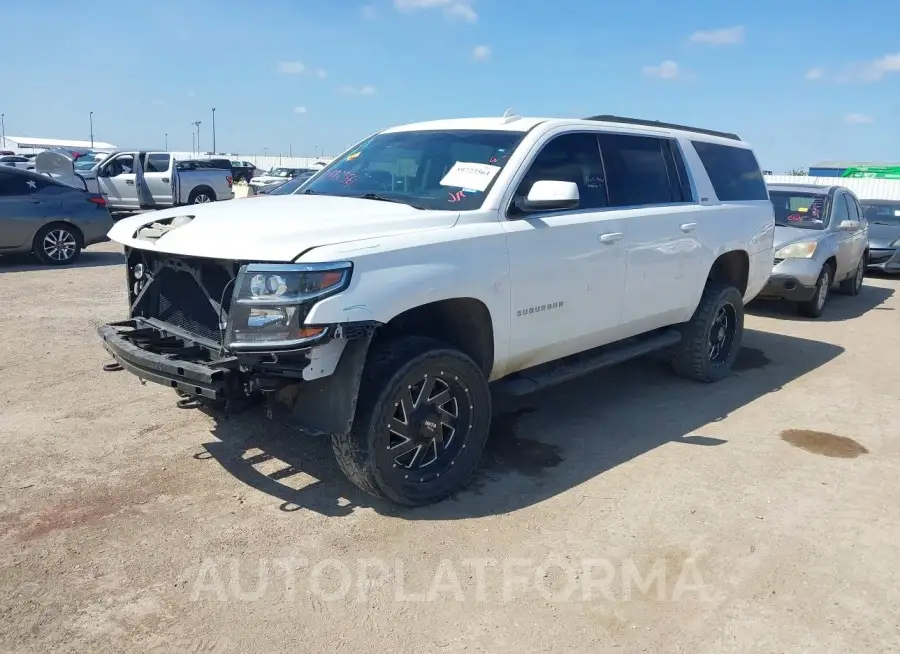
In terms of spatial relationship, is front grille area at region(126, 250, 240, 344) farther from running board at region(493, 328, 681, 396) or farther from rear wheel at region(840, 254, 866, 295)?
rear wheel at region(840, 254, 866, 295)

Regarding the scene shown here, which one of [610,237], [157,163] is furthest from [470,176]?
[157,163]

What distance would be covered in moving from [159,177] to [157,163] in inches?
24.7

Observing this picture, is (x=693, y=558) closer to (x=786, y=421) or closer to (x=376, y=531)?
(x=376, y=531)

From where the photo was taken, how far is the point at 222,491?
3996 millimetres

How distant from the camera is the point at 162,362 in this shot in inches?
138

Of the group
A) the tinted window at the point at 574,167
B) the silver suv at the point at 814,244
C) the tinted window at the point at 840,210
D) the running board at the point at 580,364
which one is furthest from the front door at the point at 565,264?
the tinted window at the point at 840,210

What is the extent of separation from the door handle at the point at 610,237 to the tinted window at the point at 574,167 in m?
0.22

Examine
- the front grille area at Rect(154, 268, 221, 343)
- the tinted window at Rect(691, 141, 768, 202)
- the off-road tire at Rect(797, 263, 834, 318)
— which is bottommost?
the off-road tire at Rect(797, 263, 834, 318)

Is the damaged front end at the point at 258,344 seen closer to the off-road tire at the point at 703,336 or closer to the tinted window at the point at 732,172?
the off-road tire at the point at 703,336

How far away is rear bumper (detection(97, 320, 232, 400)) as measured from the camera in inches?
131

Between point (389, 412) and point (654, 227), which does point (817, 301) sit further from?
point (389, 412)

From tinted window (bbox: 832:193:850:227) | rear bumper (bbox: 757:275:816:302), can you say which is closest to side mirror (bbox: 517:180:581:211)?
rear bumper (bbox: 757:275:816:302)

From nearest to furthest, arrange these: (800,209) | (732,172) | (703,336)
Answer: (703,336) < (732,172) < (800,209)

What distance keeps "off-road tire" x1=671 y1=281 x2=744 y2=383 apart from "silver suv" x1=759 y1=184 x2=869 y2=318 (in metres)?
3.23
